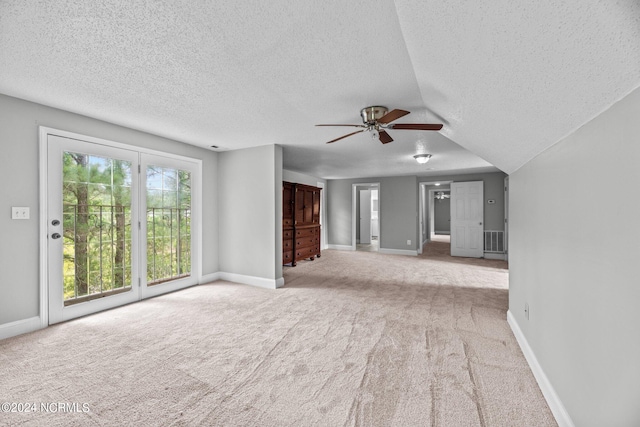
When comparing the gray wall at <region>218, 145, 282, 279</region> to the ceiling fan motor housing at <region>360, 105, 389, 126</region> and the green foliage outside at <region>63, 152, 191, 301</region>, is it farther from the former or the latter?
the ceiling fan motor housing at <region>360, 105, 389, 126</region>

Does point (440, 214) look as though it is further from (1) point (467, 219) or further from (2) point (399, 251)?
(2) point (399, 251)

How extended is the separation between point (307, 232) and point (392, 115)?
4.33 metres

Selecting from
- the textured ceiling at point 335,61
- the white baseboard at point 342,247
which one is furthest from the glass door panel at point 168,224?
the white baseboard at point 342,247

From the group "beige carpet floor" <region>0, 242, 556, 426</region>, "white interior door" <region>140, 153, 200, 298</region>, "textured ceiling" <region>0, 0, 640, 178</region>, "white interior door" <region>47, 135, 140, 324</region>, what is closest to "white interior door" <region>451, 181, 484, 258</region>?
"beige carpet floor" <region>0, 242, 556, 426</region>

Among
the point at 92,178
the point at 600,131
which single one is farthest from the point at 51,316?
the point at 600,131

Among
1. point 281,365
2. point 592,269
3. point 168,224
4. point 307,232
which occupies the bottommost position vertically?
point 281,365

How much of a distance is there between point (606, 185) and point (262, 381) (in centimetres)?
212

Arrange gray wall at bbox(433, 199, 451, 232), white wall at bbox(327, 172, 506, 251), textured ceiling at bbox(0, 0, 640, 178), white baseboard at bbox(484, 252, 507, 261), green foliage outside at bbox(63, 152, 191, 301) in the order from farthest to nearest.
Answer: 1. gray wall at bbox(433, 199, 451, 232)
2. white wall at bbox(327, 172, 506, 251)
3. white baseboard at bbox(484, 252, 507, 261)
4. green foliage outside at bbox(63, 152, 191, 301)
5. textured ceiling at bbox(0, 0, 640, 178)

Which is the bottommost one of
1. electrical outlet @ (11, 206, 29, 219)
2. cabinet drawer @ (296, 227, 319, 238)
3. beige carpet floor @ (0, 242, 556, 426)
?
beige carpet floor @ (0, 242, 556, 426)

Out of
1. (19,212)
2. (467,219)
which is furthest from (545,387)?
(467,219)

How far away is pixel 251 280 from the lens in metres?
4.25

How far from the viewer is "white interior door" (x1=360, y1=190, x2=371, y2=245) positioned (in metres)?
9.75

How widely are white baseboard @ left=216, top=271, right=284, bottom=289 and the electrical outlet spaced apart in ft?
8.32

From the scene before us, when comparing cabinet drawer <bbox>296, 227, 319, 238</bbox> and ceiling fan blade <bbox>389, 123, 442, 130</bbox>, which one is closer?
ceiling fan blade <bbox>389, 123, 442, 130</bbox>
